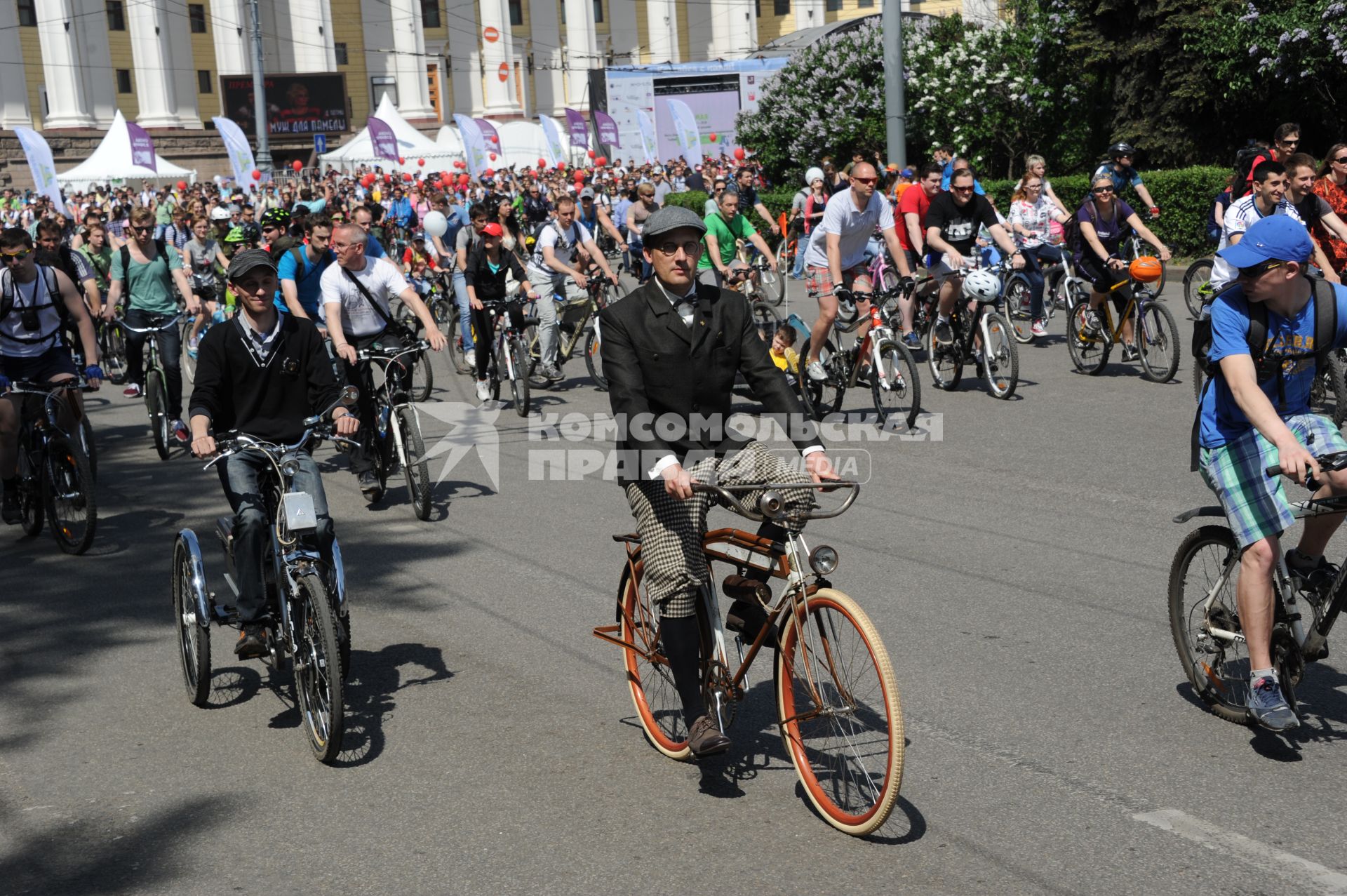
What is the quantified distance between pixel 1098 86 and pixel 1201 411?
2407cm

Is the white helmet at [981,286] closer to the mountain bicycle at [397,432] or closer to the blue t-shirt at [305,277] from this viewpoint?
the mountain bicycle at [397,432]

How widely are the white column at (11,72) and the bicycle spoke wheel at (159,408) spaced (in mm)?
72729

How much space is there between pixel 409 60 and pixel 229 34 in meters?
12.0

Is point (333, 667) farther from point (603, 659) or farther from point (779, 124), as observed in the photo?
point (779, 124)

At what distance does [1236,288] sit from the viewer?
5.05 meters

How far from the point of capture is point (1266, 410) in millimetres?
4738

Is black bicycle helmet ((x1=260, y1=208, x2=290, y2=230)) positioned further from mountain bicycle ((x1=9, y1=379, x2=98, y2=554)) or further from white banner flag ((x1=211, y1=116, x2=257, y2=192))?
white banner flag ((x1=211, y1=116, x2=257, y2=192))

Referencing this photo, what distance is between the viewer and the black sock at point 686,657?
4738 millimetres

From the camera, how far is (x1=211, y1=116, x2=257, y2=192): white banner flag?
41281mm

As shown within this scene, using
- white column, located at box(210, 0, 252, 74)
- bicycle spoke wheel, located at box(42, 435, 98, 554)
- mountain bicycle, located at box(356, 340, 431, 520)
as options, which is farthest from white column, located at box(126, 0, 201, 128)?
bicycle spoke wheel, located at box(42, 435, 98, 554)

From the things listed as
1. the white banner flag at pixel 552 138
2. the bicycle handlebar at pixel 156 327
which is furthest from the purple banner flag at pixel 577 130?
the bicycle handlebar at pixel 156 327

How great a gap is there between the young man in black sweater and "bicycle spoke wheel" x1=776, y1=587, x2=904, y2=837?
7.06ft

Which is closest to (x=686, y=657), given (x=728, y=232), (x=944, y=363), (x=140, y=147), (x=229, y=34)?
(x=944, y=363)

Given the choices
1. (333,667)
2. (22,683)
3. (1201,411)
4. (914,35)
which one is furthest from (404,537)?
(914,35)
